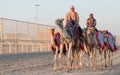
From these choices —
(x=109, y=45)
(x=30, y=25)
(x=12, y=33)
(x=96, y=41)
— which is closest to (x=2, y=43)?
(x=12, y=33)

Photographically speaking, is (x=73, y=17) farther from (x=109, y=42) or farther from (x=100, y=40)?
(x=109, y=42)

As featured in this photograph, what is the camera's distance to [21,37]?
1671 inches

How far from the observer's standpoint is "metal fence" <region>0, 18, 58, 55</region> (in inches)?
1524

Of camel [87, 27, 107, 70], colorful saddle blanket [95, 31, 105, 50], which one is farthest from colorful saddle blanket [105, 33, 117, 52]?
camel [87, 27, 107, 70]

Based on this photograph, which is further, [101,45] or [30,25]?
[30,25]

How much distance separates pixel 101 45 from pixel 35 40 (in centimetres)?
2703

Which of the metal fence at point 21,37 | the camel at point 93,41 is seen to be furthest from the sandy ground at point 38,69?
the metal fence at point 21,37

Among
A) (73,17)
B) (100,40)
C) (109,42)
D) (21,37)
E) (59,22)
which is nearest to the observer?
(59,22)

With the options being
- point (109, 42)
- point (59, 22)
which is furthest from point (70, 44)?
point (109, 42)

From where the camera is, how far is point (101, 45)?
21.7 m

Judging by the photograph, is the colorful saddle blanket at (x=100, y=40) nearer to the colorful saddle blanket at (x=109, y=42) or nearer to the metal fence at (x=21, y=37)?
the colorful saddle blanket at (x=109, y=42)

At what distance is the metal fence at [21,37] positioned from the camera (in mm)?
38719

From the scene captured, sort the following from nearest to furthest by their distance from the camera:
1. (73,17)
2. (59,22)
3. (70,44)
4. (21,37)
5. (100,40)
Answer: (59,22)
(70,44)
(73,17)
(100,40)
(21,37)

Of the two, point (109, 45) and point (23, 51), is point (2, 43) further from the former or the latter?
point (109, 45)
